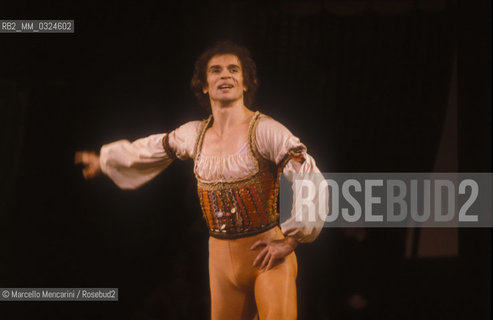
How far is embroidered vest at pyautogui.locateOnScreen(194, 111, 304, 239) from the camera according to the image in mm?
1948

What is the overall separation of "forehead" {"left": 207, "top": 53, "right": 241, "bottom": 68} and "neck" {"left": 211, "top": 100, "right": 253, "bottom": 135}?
0.49ft

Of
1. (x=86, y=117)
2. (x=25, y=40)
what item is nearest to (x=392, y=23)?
(x=86, y=117)

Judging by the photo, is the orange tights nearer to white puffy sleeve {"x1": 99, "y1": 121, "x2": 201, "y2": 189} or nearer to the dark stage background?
the dark stage background

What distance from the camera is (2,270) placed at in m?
2.16

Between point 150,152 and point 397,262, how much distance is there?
102cm

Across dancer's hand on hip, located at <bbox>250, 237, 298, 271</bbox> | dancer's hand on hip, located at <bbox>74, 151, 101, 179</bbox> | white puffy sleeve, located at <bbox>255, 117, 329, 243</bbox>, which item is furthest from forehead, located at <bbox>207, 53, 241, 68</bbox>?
dancer's hand on hip, located at <bbox>250, 237, 298, 271</bbox>

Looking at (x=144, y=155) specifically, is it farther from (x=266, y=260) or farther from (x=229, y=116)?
(x=266, y=260)

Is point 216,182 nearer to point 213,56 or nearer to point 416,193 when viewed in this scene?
point 213,56

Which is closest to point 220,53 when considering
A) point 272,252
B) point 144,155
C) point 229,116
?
point 229,116

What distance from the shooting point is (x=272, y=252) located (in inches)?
77.2

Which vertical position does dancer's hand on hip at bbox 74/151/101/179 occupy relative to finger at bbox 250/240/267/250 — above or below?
above

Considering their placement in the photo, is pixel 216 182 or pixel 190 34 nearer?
pixel 216 182

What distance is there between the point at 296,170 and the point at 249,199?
0.19m

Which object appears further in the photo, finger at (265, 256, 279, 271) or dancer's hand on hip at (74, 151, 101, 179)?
dancer's hand on hip at (74, 151, 101, 179)
